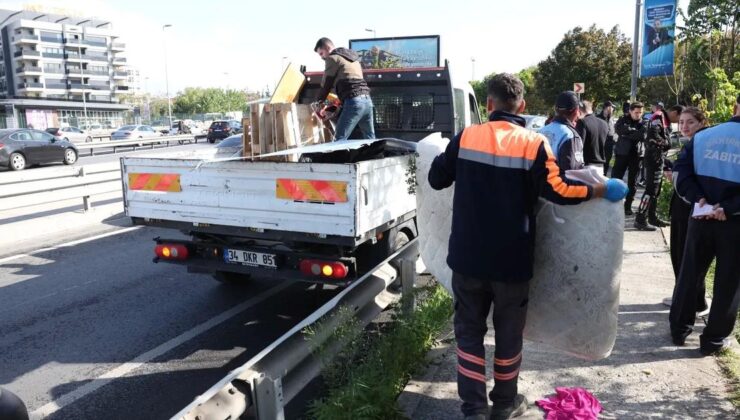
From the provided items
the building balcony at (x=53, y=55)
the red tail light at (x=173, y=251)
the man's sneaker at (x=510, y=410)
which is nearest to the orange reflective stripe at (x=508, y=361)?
the man's sneaker at (x=510, y=410)

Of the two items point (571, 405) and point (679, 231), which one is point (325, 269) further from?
point (679, 231)

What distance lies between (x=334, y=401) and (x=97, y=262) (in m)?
5.26

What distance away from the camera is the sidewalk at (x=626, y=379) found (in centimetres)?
341

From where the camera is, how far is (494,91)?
312cm

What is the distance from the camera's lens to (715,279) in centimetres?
402

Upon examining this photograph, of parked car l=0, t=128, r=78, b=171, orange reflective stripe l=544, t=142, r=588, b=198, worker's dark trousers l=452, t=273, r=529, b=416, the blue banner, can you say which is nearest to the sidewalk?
worker's dark trousers l=452, t=273, r=529, b=416

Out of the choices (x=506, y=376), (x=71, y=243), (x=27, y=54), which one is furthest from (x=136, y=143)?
(x=27, y=54)

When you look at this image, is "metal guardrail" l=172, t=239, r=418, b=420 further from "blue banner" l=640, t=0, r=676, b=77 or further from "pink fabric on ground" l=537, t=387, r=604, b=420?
"blue banner" l=640, t=0, r=676, b=77

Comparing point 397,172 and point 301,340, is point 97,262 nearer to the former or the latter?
point 397,172

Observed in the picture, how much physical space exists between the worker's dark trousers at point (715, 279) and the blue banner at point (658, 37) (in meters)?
10.0

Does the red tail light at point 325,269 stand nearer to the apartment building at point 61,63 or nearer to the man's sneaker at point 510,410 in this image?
the man's sneaker at point 510,410

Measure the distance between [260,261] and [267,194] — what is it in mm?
658

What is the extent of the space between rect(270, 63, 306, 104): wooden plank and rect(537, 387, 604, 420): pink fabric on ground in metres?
4.13

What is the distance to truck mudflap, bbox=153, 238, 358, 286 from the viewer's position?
4.55 m
